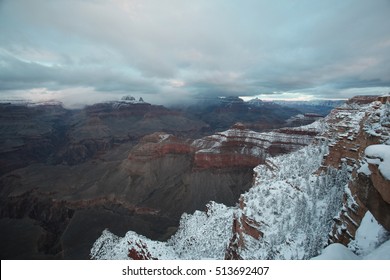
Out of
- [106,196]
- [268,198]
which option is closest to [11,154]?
[106,196]

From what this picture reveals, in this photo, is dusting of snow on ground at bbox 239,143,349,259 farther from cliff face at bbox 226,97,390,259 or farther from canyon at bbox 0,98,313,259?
canyon at bbox 0,98,313,259

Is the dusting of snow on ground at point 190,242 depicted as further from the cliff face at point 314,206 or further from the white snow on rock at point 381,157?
the white snow on rock at point 381,157

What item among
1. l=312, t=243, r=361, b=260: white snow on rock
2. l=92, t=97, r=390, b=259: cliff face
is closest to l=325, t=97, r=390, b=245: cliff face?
l=92, t=97, r=390, b=259: cliff face

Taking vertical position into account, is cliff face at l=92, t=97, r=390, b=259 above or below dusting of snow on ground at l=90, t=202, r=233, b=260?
above

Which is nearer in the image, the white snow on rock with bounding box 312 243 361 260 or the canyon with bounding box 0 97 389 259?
the white snow on rock with bounding box 312 243 361 260

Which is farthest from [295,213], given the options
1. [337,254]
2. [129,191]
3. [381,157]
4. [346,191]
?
[129,191]

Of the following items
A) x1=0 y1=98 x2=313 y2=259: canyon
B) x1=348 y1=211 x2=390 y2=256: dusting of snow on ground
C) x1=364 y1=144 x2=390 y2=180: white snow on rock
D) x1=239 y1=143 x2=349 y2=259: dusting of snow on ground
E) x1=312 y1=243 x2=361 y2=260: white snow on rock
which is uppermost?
x1=364 y1=144 x2=390 y2=180: white snow on rock

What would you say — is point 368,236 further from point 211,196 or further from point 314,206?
point 211,196

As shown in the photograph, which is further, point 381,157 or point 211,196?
point 211,196
